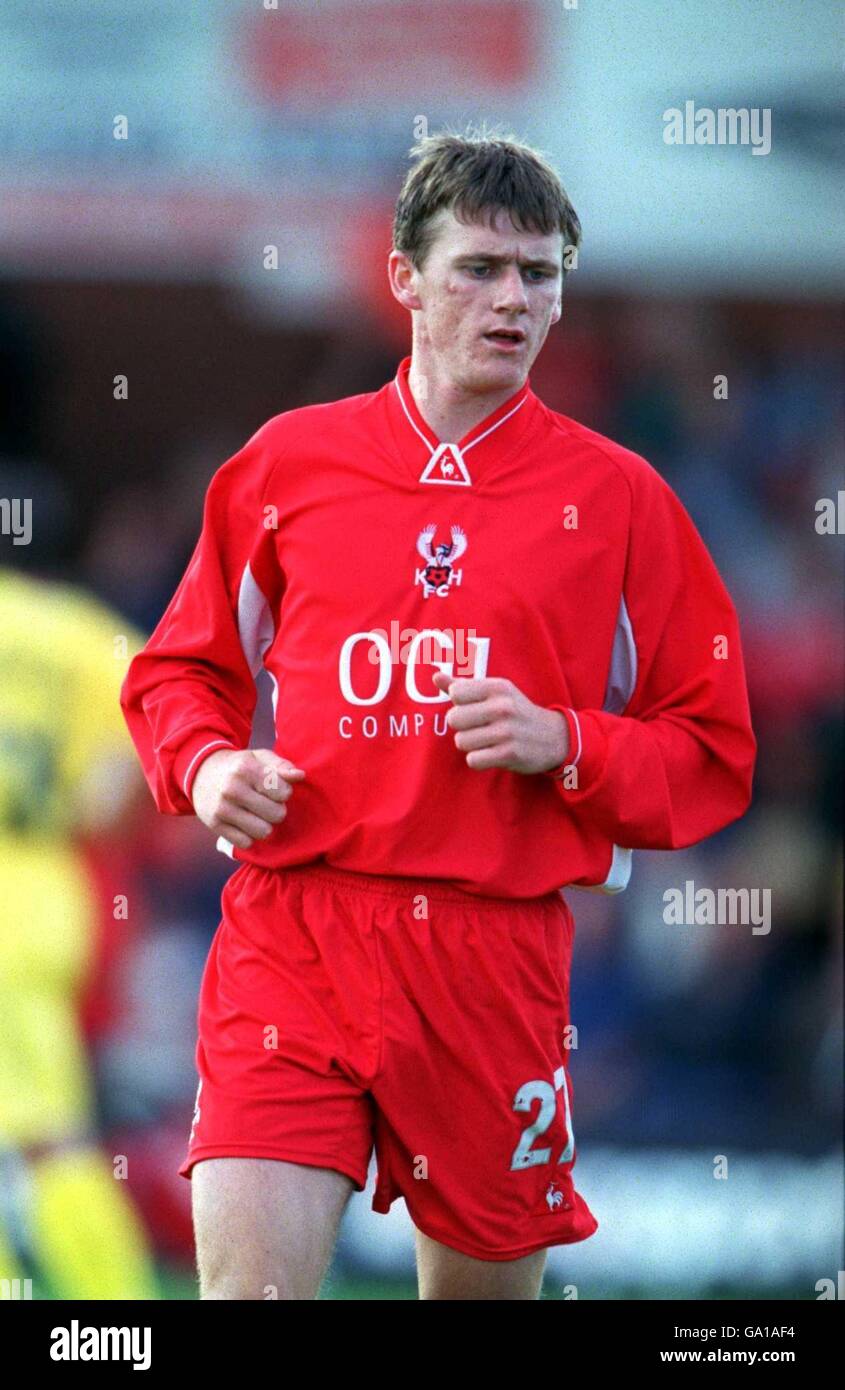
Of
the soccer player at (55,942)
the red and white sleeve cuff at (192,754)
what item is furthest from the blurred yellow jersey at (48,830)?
the red and white sleeve cuff at (192,754)

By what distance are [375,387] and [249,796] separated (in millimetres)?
3200

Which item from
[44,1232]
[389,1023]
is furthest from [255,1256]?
[44,1232]

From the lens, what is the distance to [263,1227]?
113 inches

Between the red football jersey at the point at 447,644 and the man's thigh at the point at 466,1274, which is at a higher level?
the red football jersey at the point at 447,644

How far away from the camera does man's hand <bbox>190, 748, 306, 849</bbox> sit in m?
2.97

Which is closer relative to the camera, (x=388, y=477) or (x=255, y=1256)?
(x=255, y=1256)

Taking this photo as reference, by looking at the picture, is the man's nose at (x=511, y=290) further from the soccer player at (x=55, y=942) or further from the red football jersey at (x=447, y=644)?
the soccer player at (x=55, y=942)

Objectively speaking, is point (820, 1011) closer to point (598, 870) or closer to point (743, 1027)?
point (743, 1027)

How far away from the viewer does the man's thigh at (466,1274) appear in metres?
3.15

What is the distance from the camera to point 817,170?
19.0 feet

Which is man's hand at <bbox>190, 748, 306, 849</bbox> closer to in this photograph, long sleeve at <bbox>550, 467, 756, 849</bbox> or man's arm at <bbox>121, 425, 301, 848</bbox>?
man's arm at <bbox>121, 425, 301, 848</bbox>

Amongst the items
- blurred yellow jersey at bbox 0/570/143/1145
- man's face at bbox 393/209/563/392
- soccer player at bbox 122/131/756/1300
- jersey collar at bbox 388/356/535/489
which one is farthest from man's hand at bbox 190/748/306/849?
blurred yellow jersey at bbox 0/570/143/1145

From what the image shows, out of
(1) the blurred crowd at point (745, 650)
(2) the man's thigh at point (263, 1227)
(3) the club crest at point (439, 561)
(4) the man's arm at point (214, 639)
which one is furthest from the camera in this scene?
(1) the blurred crowd at point (745, 650)

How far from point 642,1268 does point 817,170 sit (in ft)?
9.92
